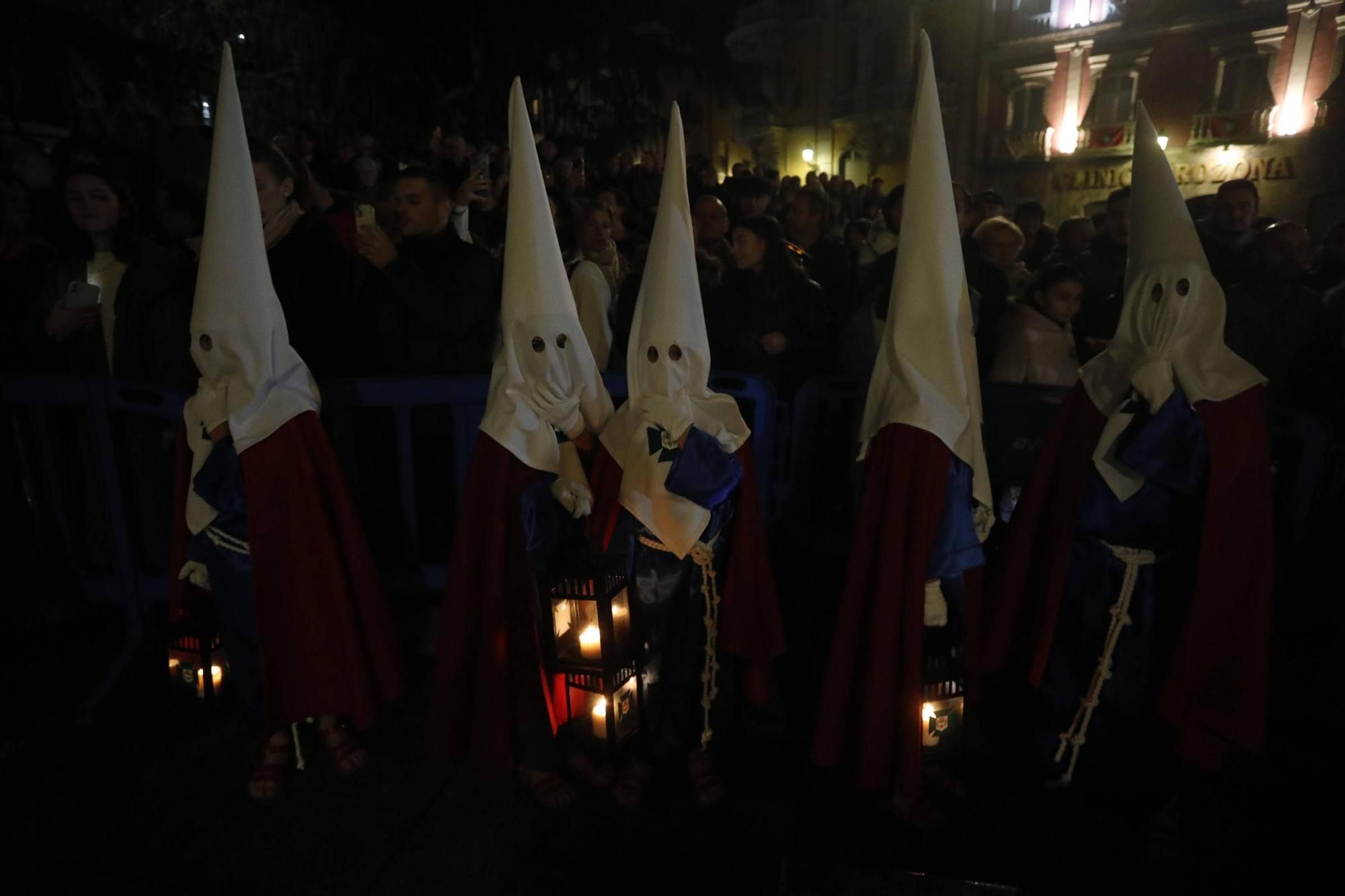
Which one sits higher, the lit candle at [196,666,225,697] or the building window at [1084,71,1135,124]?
the building window at [1084,71,1135,124]

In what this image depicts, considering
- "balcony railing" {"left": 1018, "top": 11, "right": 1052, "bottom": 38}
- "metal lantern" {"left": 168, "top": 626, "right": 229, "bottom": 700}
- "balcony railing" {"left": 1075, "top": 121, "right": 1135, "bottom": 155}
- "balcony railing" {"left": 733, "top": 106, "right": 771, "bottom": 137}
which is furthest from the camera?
"balcony railing" {"left": 733, "top": 106, "right": 771, "bottom": 137}

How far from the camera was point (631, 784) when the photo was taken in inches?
114

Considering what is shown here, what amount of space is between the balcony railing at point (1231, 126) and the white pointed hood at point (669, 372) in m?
27.3

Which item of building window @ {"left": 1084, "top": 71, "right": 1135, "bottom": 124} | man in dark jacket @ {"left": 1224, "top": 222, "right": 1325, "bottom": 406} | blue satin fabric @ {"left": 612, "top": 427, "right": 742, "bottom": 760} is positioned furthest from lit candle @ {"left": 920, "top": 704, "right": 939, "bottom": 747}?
building window @ {"left": 1084, "top": 71, "right": 1135, "bottom": 124}

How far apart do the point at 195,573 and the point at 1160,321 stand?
3368 millimetres

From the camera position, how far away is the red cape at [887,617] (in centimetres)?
251

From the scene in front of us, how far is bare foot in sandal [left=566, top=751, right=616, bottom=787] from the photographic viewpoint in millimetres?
2965

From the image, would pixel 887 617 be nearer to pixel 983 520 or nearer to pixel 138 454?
pixel 983 520

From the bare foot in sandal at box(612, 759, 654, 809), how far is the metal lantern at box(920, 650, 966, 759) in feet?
3.29

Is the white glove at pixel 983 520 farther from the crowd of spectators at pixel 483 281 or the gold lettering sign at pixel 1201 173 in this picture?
the gold lettering sign at pixel 1201 173

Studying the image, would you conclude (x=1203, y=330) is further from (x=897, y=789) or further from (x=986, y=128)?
(x=986, y=128)

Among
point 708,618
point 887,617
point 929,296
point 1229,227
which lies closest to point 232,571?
point 708,618

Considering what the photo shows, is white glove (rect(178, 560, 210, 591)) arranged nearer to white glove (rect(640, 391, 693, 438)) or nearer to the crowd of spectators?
the crowd of spectators

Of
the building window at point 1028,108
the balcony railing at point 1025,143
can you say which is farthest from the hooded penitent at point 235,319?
the building window at point 1028,108
